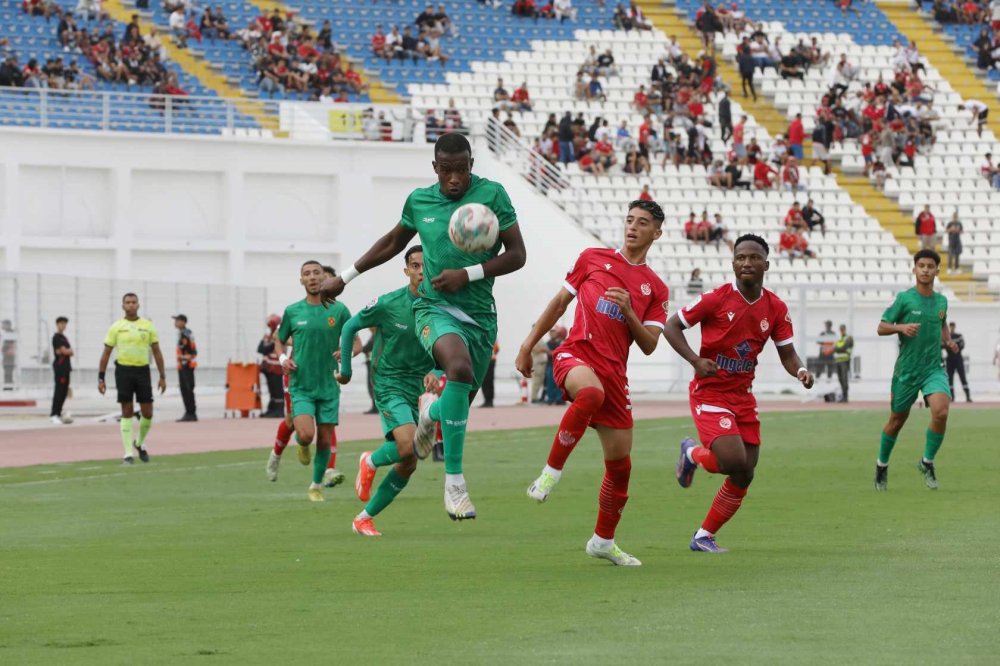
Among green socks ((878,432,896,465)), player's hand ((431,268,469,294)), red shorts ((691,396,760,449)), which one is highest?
player's hand ((431,268,469,294))

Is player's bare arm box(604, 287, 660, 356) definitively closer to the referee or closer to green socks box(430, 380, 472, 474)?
green socks box(430, 380, 472, 474)

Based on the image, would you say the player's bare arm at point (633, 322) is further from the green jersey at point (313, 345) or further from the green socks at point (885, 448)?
the green socks at point (885, 448)

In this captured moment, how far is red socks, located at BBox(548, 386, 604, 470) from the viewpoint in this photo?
10.5m

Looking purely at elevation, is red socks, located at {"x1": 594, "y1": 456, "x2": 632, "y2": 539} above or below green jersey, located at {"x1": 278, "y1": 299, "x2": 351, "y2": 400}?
below

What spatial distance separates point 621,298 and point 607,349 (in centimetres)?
38

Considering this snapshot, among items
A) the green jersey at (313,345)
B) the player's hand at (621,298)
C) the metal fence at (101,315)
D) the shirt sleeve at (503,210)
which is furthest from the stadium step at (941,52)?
the player's hand at (621,298)

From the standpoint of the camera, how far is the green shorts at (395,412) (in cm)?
1278

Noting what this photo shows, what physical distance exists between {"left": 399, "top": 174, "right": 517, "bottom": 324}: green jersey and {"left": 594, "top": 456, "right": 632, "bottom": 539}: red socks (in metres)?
1.25

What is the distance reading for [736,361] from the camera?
1162cm

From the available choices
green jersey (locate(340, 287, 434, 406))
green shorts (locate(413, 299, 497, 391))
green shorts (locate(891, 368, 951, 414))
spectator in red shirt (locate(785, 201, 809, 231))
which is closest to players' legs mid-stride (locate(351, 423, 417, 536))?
green jersey (locate(340, 287, 434, 406))

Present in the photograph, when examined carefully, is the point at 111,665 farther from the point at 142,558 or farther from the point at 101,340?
the point at 101,340

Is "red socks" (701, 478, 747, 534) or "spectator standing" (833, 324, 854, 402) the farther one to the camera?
"spectator standing" (833, 324, 854, 402)

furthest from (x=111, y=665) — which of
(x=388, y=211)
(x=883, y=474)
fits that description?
(x=388, y=211)

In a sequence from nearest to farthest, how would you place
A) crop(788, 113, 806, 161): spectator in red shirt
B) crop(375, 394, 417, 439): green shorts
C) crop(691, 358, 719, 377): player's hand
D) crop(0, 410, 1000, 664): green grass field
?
crop(0, 410, 1000, 664): green grass field → crop(691, 358, 719, 377): player's hand → crop(375, 394, 417, 439): green shorts → crop(788, 113, 806, 161): spectator in red shirt
